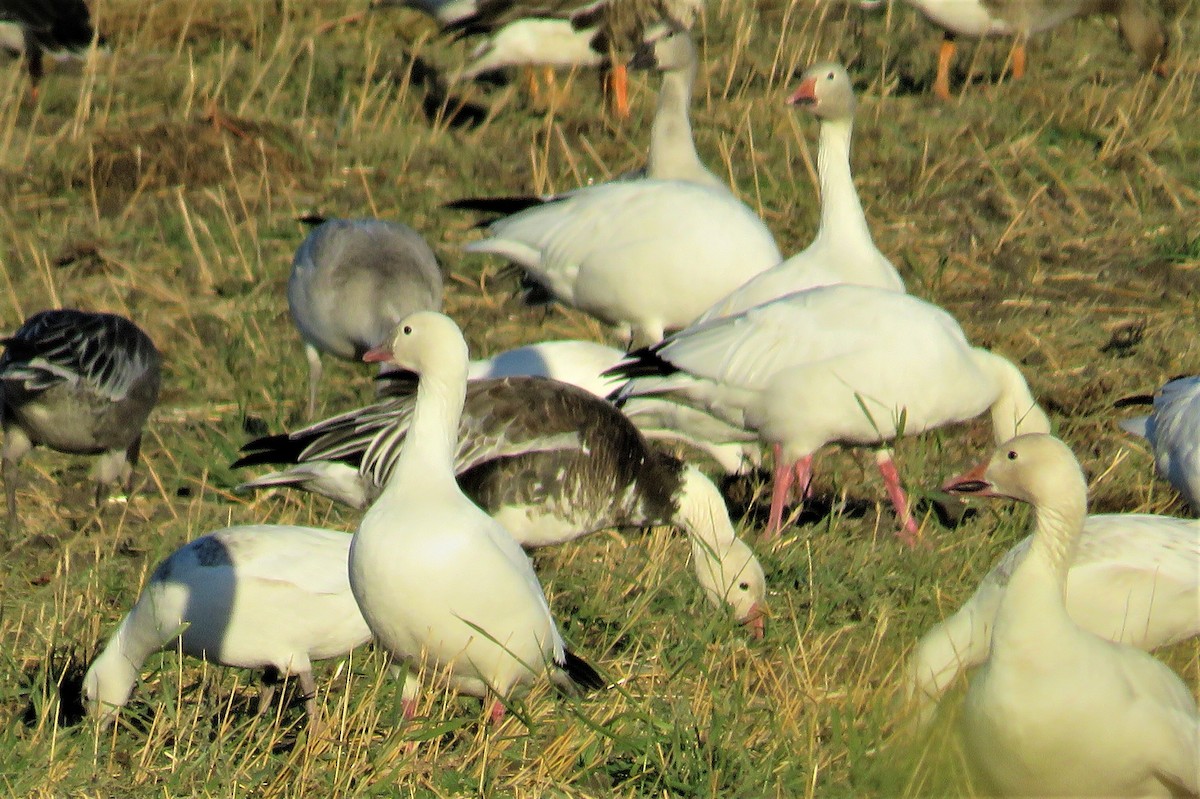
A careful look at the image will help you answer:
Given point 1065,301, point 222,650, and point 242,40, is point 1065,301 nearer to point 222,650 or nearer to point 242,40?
point 222,650

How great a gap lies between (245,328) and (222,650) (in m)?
3.56

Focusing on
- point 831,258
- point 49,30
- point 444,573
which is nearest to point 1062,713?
point 444,573

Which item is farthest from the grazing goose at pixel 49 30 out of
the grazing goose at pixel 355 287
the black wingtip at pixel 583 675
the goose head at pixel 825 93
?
the black wingtip at pixel 583 675

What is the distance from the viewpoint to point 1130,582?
15.4 ft

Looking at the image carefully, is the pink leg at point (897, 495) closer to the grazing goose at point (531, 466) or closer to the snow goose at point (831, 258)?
the grazing goose at point (531, 466)

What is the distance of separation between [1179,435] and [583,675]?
214 centimetres

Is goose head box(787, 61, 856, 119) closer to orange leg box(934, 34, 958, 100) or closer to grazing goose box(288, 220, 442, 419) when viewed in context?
grazing goose box(288, 220, 442, 419)

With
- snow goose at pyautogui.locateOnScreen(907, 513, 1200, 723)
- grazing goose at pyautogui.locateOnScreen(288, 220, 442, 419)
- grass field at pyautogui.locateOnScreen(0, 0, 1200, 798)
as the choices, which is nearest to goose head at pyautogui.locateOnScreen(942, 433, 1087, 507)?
snow goose at pyautogui.locateOnScreen(907, 513, 1200, 723)

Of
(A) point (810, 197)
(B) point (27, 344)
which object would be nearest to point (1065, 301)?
(A) point (810, 197)

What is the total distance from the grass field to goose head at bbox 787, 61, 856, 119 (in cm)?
137

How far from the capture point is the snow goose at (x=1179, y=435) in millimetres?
5250

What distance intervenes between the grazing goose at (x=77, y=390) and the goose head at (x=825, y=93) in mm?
2731

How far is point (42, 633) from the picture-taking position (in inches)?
186

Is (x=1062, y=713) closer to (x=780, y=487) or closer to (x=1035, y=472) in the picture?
(x=1035, y=472)
